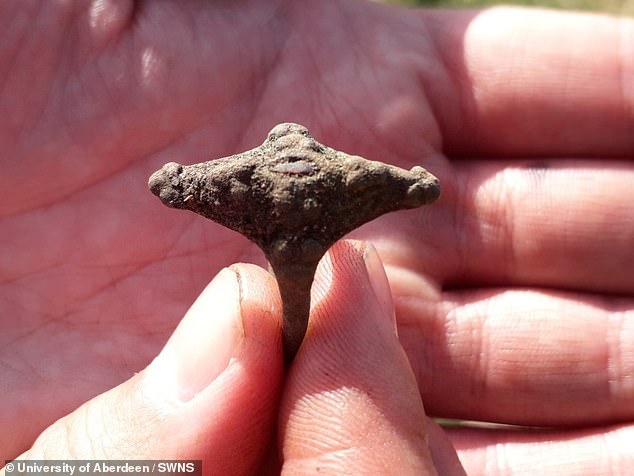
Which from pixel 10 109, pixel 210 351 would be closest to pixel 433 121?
pixel 210 351

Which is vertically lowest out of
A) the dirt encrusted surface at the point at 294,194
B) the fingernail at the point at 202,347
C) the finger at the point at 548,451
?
the finger at the point at 548,451

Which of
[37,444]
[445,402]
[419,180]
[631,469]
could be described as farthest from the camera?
[445,402]

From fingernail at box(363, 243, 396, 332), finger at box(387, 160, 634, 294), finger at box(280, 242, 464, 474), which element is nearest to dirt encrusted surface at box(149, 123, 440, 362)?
finger at box(280, 242, 464, 474)

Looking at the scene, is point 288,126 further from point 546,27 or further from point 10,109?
point 546,27

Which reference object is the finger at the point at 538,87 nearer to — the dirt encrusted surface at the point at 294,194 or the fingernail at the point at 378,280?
the fingernail at the point at 378,280

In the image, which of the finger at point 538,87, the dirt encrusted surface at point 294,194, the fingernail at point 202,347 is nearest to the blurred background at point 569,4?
the finger at point 538,87
